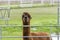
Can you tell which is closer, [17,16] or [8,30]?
[8,30]

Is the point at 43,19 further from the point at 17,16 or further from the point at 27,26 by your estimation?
the point at 27,26

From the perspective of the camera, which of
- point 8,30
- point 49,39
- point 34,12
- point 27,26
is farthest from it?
point 34,12

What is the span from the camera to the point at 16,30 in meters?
2.76

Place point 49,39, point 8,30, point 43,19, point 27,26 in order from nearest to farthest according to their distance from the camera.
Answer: point 27,26 → point 49,39 → point 8,30 → point 43,19

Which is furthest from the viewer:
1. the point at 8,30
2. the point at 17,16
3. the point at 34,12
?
the point at 34,12

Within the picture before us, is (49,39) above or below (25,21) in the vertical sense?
below

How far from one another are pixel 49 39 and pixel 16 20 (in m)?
1.46

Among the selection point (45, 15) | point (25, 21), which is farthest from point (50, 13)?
point (25, 21)

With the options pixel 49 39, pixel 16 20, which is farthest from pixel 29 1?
pixel 49 39

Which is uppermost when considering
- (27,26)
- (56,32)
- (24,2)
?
(24,2)

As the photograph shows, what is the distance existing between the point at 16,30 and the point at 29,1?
1.56m

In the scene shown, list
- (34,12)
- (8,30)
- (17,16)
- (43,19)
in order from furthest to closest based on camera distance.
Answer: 1. (34,12)
2. (43,19)
3. (17,16)
4. (8,30)

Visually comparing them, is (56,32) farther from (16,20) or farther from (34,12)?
(34,12)

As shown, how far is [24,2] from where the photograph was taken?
4.03 metres
